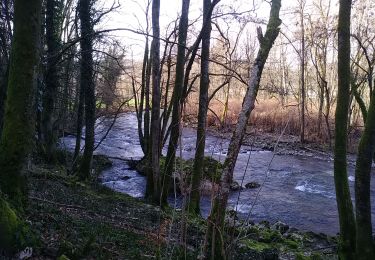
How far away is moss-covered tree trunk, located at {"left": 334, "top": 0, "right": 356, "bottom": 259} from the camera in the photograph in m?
7.17

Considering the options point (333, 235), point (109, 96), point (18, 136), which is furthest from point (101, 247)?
point (109, 96)

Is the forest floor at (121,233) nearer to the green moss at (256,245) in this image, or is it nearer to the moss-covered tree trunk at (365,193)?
the green moss at (256,245)

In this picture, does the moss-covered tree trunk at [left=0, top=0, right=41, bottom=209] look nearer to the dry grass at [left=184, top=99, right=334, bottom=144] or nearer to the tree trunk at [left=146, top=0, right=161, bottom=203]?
the tree trunk at [left=146, top=0, right=161, bottom=203]

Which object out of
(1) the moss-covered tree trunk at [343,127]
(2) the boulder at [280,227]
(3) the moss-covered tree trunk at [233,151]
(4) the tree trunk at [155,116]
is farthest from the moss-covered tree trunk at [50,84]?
(3) the moss-covered tree trunk at [233,151]

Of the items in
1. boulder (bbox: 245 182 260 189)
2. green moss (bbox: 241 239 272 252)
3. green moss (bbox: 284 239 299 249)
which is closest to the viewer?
green moss (bbox: 241 239 272 252)

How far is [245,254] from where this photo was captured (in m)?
7.38

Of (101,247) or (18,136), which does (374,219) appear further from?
(18,136)

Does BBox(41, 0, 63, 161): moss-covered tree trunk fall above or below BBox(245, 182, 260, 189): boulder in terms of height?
above

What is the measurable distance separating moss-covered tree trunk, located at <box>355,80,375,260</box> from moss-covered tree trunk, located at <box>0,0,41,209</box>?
501cm

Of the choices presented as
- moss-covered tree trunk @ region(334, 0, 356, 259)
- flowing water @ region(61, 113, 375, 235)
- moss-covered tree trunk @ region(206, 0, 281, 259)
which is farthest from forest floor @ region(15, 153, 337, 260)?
flowing water @ region(61, 113, 375, 235)

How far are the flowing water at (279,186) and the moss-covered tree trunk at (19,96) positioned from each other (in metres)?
3.17

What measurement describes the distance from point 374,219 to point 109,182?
913 centimetres

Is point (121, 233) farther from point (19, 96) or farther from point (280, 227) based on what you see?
point (280, 227)

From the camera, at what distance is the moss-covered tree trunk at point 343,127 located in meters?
7.17
